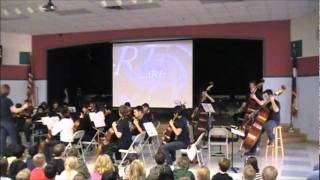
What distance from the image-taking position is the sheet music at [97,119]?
7.84m

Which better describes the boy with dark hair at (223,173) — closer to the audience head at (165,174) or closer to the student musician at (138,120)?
the audience head at (165,174)

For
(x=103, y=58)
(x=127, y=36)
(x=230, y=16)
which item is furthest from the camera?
(x=103, y=58)

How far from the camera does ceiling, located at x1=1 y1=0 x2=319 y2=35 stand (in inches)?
372

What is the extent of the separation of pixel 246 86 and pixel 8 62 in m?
8.50

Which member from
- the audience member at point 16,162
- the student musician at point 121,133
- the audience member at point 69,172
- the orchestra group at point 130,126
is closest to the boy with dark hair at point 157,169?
the audience member at point 69,172

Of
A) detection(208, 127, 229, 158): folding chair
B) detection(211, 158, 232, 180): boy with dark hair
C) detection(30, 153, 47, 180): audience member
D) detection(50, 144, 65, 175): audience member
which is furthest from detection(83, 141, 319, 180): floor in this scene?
detection(30, 153, 47, 180): audience member

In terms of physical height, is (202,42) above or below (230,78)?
above

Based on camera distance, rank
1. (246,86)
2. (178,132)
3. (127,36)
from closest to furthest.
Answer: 1. (178,132)
2. (127,36)
3. (246,86)

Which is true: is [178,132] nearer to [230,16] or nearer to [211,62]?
[230,16]

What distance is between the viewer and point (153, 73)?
13.1 metres

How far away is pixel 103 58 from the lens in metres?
15.9

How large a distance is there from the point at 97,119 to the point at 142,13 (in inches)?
153

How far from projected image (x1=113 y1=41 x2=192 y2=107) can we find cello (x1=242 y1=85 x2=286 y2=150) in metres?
5.48

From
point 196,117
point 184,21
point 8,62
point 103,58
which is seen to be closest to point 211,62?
point 184,21
